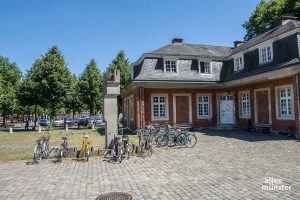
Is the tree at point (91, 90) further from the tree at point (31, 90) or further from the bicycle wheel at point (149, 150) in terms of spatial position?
the bicycle wheel at point (149, 150)

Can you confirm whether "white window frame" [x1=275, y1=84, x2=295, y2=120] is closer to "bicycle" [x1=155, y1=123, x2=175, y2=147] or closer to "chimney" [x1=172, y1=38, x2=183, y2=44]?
"bicycle" [x1=155, y1=123, x2=175, y2=147]

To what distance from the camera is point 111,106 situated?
12.8 m

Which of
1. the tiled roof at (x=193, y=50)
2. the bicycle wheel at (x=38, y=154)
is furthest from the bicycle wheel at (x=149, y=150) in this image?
the tiled roof at (x=193, y=50)

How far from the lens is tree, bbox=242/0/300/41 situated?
101 ft

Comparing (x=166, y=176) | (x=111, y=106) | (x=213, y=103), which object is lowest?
(x=166, y=176)

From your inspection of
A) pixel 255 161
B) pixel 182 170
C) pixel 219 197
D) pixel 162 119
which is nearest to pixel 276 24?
pixel 162 119

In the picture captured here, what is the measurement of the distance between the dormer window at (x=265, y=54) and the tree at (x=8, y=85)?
97.1 feet

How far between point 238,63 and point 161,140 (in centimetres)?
1290

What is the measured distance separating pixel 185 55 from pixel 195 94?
3520 millimetres

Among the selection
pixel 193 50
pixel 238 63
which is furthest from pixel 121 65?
pixel 238 63

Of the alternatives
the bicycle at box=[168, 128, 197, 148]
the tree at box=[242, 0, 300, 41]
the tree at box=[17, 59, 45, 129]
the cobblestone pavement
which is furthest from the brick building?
the tree at box=[17, 59, 45, 129]

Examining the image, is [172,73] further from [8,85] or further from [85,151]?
[8,85]

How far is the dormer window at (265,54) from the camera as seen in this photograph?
1965 centimetres

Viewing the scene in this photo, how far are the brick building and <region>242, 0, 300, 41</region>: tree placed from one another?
9439 mm
